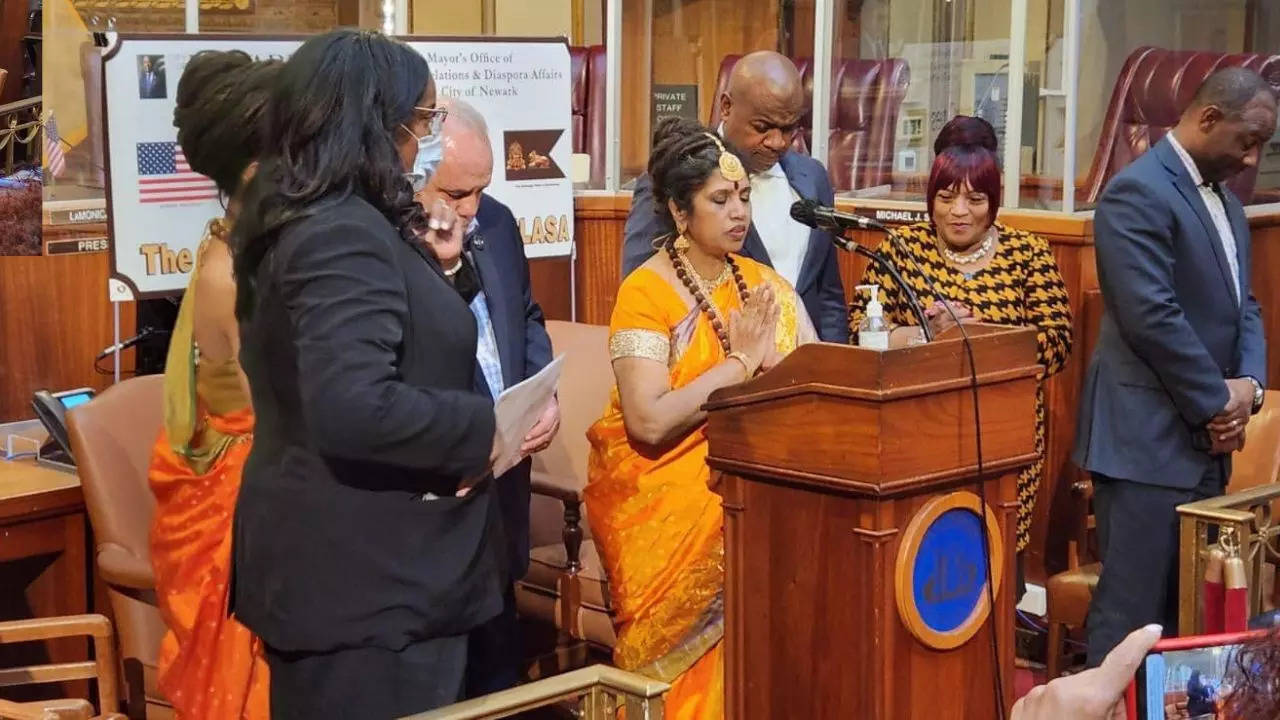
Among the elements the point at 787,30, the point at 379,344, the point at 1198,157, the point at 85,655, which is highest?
the point at 787,30

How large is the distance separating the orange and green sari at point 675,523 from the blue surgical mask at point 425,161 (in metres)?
0.84

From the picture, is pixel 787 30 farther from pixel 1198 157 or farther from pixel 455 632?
pixel 455 632

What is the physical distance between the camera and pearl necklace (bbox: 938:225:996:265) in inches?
141

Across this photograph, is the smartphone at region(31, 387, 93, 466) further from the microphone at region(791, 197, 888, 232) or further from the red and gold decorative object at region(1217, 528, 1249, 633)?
the red and gold decorative object at region(1217, 528, 1249, 633)

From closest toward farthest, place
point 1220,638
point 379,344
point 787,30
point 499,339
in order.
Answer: point 1220,638, point 379,344, point 499,339, point 787,30

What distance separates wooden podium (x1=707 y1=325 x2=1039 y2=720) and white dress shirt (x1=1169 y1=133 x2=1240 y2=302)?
1051 millimetres

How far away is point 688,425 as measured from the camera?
9.16ft

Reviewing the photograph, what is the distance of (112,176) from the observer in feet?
11.5

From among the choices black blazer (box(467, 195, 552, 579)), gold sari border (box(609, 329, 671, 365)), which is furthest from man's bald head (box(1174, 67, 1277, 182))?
black blazer (box(467, 195, 552, 579))

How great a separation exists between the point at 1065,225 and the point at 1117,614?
127 cm

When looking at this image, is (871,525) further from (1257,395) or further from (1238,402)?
(1257,395)

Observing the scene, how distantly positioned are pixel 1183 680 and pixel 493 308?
1.55 metres

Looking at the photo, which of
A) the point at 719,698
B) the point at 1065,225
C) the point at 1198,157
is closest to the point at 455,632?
the point at 719,698

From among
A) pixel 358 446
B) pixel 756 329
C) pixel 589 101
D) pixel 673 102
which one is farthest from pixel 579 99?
pixel 358 446
